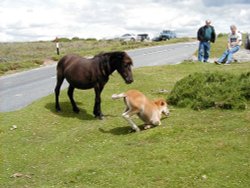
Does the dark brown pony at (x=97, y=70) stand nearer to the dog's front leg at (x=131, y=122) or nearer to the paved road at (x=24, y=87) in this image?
the dog's front leg at (x=131, y=122)

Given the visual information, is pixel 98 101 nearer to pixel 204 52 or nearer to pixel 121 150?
pixel 121 150

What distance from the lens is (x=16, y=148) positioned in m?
9.92

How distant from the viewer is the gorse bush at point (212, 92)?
447 inches

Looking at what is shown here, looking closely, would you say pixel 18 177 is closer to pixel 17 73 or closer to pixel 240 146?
pixel 240 146

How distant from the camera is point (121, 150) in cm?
889

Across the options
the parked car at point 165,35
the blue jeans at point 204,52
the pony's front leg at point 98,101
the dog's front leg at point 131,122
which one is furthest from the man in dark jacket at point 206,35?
the parked car at point 165,35

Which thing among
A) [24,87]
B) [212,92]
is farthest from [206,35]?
[212,92]

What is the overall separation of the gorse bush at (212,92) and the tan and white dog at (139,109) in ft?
6.31

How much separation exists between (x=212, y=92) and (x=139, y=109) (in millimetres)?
2872

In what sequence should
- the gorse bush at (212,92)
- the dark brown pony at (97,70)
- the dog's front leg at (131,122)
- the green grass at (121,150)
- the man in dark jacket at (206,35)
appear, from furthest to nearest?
the man in dark jacket at (206,35), the dark brown pony at (97,70), the gorse bush at (212,92), the dog's front leg at (131,122), the green grass at (121,150)

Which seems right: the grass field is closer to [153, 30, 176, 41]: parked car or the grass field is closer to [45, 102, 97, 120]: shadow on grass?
[45, 102, 97, 120]: shadow on grass

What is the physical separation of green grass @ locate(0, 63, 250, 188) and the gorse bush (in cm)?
27

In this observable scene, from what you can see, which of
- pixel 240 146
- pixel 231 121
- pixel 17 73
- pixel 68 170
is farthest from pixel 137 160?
pixel 17 73

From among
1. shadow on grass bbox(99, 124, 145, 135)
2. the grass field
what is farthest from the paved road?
shadow on grass bbox(99, 124, 145, 135)
